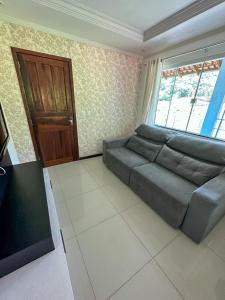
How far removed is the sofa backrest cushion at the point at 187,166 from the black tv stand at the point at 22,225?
1699 millimetres

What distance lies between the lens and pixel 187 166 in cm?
178

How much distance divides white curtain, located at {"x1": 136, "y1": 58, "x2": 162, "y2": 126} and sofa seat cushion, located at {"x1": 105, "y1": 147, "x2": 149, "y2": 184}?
45.6 inches

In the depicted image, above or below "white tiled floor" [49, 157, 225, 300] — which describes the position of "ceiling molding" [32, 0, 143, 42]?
above

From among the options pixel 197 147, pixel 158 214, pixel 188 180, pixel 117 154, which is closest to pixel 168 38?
pixel 197 147

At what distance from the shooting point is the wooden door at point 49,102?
2.06 meters

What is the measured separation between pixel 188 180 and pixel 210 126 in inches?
50.0

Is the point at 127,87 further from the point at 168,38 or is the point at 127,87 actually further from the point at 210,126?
the point at 210,126

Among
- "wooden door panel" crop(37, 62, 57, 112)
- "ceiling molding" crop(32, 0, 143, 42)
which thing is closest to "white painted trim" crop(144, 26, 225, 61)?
"ceiling molding" crop(32, 0, 143, 42)

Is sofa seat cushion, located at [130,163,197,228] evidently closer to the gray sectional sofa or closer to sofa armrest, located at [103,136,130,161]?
the gray sectional sofa

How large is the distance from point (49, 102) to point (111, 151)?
1461mm

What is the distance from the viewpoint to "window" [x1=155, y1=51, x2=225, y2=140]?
210cm

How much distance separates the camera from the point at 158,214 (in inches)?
63.9

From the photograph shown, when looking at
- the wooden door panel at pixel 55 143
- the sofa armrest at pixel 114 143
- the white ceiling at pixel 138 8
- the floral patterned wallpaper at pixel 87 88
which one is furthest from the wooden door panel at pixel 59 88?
the sofa armrest at pixel 114 143

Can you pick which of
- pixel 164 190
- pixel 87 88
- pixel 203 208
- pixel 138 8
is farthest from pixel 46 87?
pixel 203 208
